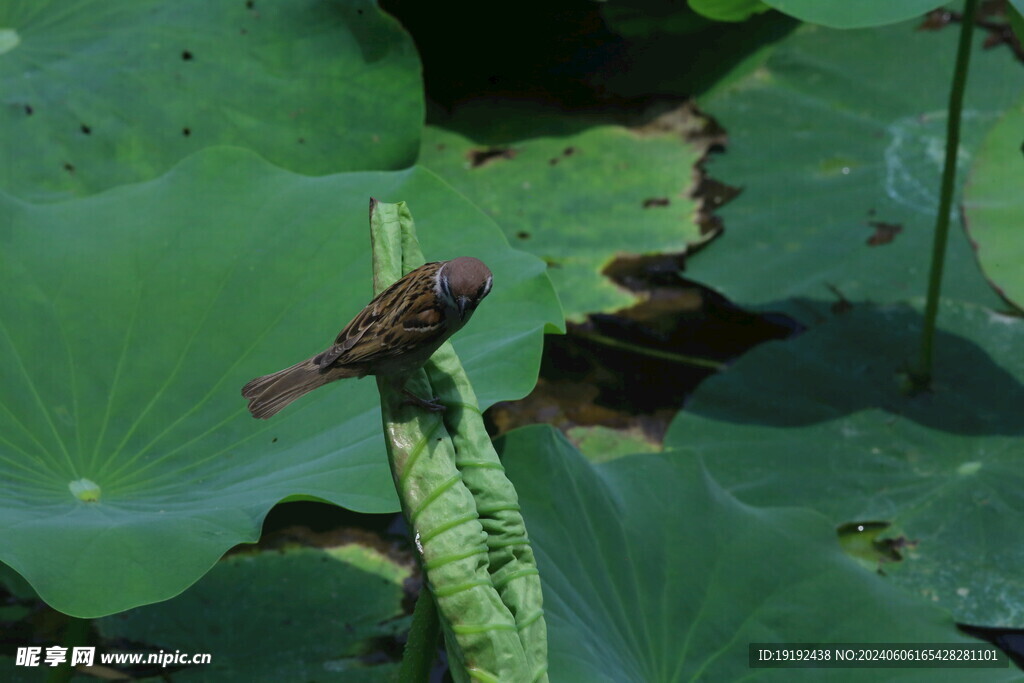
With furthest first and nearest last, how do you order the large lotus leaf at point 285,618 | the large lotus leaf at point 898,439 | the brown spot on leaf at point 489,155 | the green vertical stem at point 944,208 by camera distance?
the brown spot on leaf at point 489,155 < the green vertical stem at point 944,208 < the large lotus leaf at point 898,439 < the large lotus leaf at point 285,618

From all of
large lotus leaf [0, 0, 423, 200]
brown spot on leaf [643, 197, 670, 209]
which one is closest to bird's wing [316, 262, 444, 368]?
large lotus leaf [0, 0, 423, 200]

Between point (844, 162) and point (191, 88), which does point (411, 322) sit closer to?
point (191, 88)

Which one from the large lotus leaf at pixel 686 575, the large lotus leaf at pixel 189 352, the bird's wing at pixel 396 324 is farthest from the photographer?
the large lotus leaf at pixel 686 575

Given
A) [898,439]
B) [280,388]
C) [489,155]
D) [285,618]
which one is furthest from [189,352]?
[489,155]

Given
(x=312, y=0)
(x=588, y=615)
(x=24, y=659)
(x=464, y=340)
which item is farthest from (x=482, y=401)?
(x=312, y=0)

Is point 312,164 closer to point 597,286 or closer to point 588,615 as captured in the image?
point 597,286

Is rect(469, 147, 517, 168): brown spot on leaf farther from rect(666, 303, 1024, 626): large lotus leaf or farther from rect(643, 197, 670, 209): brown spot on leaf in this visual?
rect(666, 303, 1024, 626): large lotus leaf

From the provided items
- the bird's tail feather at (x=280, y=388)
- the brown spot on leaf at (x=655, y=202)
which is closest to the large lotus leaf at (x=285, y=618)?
the bird's tail feather at (x=280, y=388)

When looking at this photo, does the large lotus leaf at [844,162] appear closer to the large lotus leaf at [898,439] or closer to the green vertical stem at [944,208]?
the large lotus leaf at [898,439]
